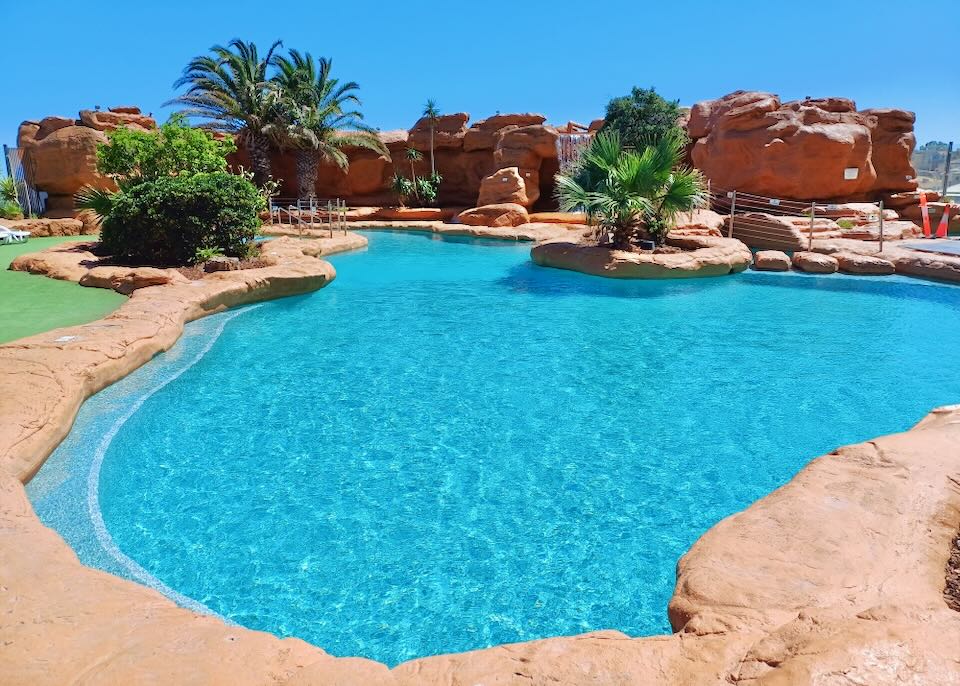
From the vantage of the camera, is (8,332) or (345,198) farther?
(345,198)

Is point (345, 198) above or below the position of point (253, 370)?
above

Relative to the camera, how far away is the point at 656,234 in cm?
1430

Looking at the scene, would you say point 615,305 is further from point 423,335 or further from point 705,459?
point 705,459

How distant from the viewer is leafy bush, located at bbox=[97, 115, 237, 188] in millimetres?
13320

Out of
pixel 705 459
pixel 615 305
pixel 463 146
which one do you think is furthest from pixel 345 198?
pixel 705 459

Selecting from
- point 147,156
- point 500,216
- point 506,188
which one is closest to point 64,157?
point 147,156

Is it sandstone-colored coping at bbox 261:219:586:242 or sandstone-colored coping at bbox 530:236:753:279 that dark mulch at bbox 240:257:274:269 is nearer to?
sandstone-colored coping at bbox 530:236:753:279

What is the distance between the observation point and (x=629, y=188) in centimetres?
1302

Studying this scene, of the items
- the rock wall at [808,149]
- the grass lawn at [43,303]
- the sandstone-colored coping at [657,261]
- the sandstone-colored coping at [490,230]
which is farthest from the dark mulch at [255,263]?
the rock wall at [808,149]

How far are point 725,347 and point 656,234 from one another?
21.7ft

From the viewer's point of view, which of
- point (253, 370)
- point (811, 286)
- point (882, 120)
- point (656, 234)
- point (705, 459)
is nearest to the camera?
point (705, 459)

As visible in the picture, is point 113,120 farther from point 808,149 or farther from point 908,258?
point 908,258

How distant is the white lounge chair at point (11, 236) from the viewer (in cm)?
1616

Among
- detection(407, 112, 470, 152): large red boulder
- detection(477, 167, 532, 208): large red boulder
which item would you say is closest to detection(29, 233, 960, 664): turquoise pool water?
detection(477, 167, 532, 208): large red boulder
